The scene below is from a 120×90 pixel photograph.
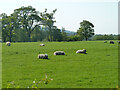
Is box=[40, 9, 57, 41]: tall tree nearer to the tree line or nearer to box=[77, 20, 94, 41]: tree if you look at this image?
the tree line

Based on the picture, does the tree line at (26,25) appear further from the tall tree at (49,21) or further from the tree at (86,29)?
the tree at (86,29)

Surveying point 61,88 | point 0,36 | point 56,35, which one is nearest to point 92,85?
point 61,88

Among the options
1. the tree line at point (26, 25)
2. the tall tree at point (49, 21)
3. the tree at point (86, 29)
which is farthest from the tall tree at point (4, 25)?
the tree at point (86, 29)

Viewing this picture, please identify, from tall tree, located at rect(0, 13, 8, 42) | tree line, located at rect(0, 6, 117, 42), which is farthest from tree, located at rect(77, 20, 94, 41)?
tall tree, located at rect(0, 13, 8, 42)

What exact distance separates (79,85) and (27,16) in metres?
92.5

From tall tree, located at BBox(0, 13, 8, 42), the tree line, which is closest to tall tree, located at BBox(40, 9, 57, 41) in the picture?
the tree line

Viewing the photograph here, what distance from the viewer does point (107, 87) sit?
11141 millimetres

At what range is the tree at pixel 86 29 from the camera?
4729 inches

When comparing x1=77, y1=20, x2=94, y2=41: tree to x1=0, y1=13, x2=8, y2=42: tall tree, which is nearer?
A: x1=0, y1=13, x2=8, y2=42: tall tree

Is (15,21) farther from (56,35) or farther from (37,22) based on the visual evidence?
(56,35)

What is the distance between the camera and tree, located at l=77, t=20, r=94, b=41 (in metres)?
120

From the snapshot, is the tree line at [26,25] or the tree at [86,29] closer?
the tree line at [26,25]

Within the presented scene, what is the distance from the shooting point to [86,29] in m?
122

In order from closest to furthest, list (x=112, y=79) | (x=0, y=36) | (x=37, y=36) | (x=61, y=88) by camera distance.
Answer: (x=61, y=88)
(x=112, y=79)
(x=0, y=36)
(x=37, y=36)
